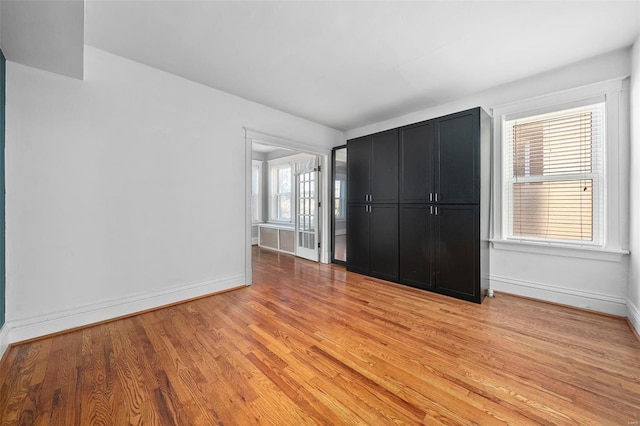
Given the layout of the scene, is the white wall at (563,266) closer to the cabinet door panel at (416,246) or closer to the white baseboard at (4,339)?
the cabinet door panel at (416,246)

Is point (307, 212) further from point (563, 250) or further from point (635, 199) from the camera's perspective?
point (635, 199)

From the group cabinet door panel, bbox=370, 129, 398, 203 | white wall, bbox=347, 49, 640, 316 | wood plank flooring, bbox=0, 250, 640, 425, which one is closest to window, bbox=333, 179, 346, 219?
cabinet door panel, bbox=370, 129, 398, 203

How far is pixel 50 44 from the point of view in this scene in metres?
1.79

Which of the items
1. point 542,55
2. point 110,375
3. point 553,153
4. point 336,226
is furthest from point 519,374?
point 336,226

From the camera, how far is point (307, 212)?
5242 millimetres

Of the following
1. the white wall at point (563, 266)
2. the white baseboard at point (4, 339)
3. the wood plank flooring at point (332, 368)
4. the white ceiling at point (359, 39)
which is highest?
the white ceiling at point (359, 39)

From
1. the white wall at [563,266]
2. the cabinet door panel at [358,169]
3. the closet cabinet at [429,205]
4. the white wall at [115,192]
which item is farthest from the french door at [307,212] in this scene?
the white wall at [563,266]

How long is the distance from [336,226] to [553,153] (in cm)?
327

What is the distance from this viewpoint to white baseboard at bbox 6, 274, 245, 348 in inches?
80.7

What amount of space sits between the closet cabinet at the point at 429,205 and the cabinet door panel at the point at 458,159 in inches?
0.4

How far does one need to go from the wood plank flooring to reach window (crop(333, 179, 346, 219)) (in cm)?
243

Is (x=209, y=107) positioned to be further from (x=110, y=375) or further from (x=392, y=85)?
(x=110, y=375)

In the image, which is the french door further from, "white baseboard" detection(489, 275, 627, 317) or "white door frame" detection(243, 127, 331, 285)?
"white baseboard" detection(489, 275, 627, 317)

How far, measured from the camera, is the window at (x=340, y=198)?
16.0 ft
